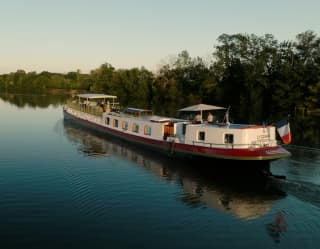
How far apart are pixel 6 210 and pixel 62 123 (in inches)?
1802

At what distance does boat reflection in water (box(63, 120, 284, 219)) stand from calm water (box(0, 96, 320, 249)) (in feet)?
0.25

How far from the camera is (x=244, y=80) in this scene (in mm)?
108938

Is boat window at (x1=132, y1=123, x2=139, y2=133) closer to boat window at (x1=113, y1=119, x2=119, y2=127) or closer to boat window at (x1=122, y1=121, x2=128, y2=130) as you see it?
boat window at (x1=122, y1=121, x2=128, y2=130)

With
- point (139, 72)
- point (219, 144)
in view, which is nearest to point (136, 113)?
point (219, 144)

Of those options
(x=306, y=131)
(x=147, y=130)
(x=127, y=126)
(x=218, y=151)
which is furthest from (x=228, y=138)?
(x=306, y=131)

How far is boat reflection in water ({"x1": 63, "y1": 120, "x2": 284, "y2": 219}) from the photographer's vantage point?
1001 inches

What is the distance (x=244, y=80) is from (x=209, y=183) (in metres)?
83.2

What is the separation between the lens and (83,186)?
28.4m

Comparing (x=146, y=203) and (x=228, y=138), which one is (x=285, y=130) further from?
(x=146, y=203)

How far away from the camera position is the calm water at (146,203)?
19656mm

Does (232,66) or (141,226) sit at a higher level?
(232,66)

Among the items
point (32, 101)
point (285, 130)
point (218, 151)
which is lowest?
point (218, 151)

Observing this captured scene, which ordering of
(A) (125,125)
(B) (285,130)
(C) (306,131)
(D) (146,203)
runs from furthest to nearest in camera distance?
(C) (306,131), (A) (125,125), (B) (285,130), (D) (146,203)

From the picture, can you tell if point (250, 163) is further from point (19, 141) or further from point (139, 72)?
point (139, 72)
